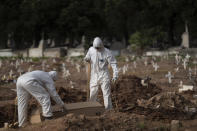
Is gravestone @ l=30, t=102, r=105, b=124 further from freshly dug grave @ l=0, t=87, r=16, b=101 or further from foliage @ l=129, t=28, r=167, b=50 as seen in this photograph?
foliage @ l=129, t=28, r=167, b=50

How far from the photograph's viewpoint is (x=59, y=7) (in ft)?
162

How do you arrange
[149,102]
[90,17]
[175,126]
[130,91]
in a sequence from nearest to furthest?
[175,126] → [149,102] → [130,91] → [90,17]

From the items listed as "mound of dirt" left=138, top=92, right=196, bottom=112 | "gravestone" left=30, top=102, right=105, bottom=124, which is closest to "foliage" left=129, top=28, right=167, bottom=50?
"mound of dirt" left=138, top=92, right=196, bottom=112

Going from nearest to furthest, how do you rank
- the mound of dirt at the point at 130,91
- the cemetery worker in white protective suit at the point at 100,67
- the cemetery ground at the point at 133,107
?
1. the cemetery ground at the point at 133,107
2. the cemetery worker in white protective suit at the point at 100,67
3. the mound of dirt at the point at 130,91

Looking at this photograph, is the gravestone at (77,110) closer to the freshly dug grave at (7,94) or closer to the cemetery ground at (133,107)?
the cemetery ground at (133,107)

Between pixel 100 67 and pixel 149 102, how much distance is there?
2297mm

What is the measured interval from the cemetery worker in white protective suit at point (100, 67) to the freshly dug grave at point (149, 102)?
61 centimetres

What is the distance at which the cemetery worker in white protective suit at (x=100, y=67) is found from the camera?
30.1 feet

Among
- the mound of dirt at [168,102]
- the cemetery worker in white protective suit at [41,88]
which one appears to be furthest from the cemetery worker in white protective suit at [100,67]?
A: the mound of dirt at [168,102]

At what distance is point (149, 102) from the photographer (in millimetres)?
10570

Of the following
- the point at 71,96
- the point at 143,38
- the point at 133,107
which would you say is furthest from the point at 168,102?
the point at 143,38

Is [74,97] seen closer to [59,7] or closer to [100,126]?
[100,126]

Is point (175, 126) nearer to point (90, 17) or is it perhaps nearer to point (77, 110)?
point (77, 110)

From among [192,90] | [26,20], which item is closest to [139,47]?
[26,20]
